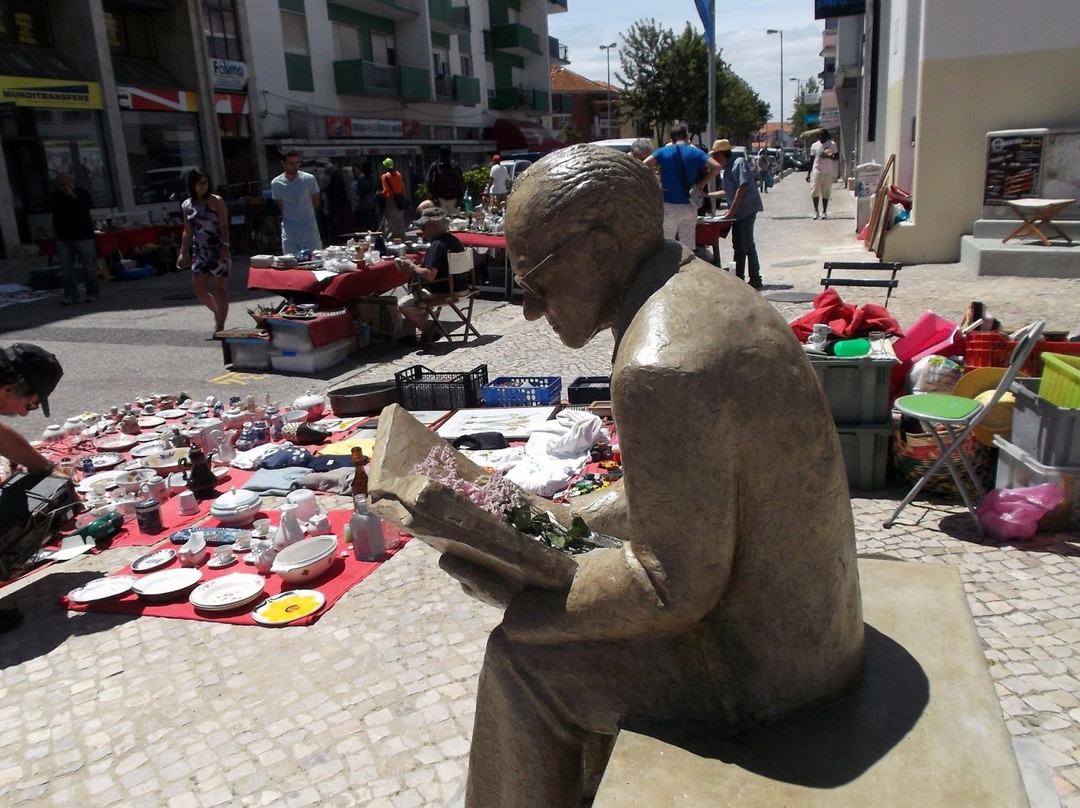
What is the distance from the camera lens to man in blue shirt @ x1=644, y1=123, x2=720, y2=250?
9.16 meters

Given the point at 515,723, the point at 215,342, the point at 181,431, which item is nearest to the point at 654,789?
the point at 515,723

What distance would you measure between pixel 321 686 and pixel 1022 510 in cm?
334

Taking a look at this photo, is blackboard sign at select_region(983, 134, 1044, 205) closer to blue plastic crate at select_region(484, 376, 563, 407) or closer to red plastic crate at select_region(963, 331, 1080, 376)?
red plastic crate at select_region(963, 331, 1080, 376)

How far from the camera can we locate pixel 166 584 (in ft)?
13.3

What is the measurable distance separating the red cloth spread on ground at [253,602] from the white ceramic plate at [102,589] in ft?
0.10

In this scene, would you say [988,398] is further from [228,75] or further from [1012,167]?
[228,75]

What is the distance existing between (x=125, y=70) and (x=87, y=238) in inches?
377

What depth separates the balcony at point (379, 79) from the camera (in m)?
26.2

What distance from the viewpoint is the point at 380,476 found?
5.59 feet

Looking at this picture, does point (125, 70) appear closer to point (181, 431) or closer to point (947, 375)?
point (181, 431)

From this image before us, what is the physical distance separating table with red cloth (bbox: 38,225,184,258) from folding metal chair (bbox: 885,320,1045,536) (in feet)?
50.5

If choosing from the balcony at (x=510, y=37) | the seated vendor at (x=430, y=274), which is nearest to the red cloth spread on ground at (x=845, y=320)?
the seated vendor at (x=430, y=274)

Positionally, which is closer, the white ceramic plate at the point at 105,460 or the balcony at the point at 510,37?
the white ceramic plate at the point at 105,460

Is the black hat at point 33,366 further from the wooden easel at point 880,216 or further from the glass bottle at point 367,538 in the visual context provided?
the wooden easel at point 880,216
